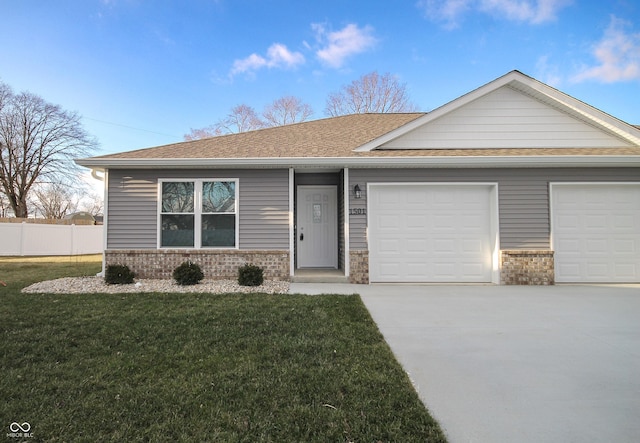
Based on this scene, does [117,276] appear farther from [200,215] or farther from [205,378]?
[205,378]

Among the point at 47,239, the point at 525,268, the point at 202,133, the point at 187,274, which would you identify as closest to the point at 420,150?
the point at 525,268

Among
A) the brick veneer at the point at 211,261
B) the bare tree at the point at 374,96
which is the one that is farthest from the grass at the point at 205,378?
the bare tree at the point at 374,96

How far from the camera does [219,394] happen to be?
7.85 ft

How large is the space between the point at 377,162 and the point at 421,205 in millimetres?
1465

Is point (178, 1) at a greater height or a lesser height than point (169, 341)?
greater

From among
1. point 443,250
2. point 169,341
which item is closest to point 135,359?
point 169,341

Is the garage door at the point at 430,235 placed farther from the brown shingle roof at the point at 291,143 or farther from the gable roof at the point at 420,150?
the brown shingle roof at the point at 291,143

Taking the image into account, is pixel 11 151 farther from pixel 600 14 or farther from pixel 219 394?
pixel 600 14

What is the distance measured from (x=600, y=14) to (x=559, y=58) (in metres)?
1.74

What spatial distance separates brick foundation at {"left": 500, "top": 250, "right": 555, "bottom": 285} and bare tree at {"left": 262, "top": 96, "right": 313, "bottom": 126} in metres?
16.6

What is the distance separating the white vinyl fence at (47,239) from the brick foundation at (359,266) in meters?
14.7

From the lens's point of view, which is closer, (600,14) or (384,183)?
(384,183)

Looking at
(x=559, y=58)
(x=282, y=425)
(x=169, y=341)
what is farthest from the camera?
(x=559, y=58)

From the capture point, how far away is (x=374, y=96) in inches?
774
